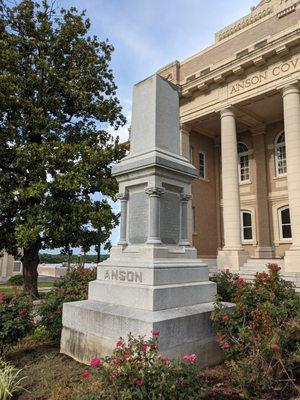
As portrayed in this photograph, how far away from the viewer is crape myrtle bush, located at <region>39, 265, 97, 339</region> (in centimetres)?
717

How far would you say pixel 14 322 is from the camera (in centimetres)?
588

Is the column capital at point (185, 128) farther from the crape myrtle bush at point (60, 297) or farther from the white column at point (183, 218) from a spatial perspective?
the white column at point (183, 218)

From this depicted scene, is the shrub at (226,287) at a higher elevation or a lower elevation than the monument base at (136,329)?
higher

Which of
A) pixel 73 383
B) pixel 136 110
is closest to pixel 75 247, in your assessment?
pixel 136 110

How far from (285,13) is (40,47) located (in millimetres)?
15490

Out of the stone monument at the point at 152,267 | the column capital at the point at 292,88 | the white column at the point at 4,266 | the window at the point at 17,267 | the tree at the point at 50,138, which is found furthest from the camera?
the window at the point at 17,267

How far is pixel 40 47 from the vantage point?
16188 millimetres

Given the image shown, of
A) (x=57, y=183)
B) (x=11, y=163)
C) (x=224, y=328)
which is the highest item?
(x=11, y=163)

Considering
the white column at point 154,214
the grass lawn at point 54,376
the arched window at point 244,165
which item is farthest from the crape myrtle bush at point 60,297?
the arched window at point 244,165

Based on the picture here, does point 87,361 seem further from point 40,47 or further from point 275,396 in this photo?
point 40,47

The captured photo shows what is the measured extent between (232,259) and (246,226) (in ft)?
19.5

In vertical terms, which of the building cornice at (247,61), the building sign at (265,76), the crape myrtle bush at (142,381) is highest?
the building cornice at (247,61)

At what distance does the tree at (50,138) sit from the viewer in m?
14.1

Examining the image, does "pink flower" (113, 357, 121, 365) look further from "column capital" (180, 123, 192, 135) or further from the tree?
"column capital" (180, 123, 192, 135)
